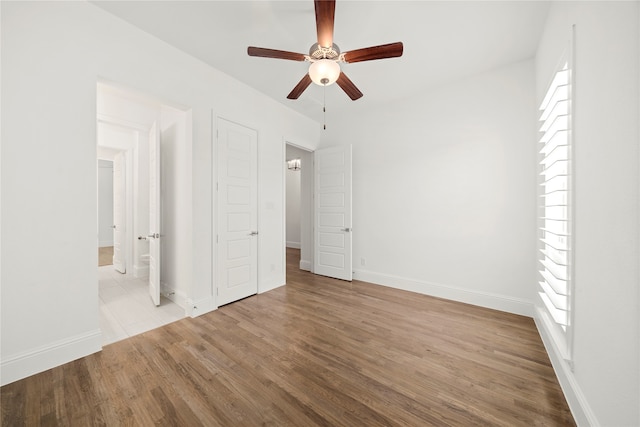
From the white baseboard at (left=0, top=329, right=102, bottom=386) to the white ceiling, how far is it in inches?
117

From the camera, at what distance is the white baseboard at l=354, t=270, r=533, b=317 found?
9.39 ft

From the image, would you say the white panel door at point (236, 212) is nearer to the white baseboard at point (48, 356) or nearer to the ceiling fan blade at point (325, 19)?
the white baseboard at point (48, 356)

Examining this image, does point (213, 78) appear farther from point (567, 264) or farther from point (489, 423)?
point (489, 423)

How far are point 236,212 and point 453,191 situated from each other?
317 centimetres

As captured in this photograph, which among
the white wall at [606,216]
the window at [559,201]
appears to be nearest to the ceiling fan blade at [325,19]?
the white wall at [606,216]

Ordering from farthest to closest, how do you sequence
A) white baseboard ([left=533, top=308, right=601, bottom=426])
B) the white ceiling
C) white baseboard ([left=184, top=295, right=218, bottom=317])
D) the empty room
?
white baseboard ([left=184, top=295, right=218, bottom=317]) < the white ceiling < the empty room < white baseboard ([left=533, top=308, right=601, bottom=426])

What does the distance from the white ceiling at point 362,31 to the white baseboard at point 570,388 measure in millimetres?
2966

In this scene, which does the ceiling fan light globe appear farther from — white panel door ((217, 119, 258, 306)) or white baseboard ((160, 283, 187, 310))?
white baseboard ((160, 283, 187, 310))

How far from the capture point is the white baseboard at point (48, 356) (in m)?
1.68

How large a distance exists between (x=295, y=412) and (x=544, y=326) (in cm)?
245

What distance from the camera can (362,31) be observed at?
91.6 inches

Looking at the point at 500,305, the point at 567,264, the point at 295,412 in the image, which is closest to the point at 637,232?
the point at 567,264

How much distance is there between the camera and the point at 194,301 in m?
2.76

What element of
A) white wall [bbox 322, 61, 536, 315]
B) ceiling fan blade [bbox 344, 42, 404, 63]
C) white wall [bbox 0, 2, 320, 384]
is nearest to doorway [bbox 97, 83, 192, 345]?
white wall [bbox 0, 2, 320, 384]
